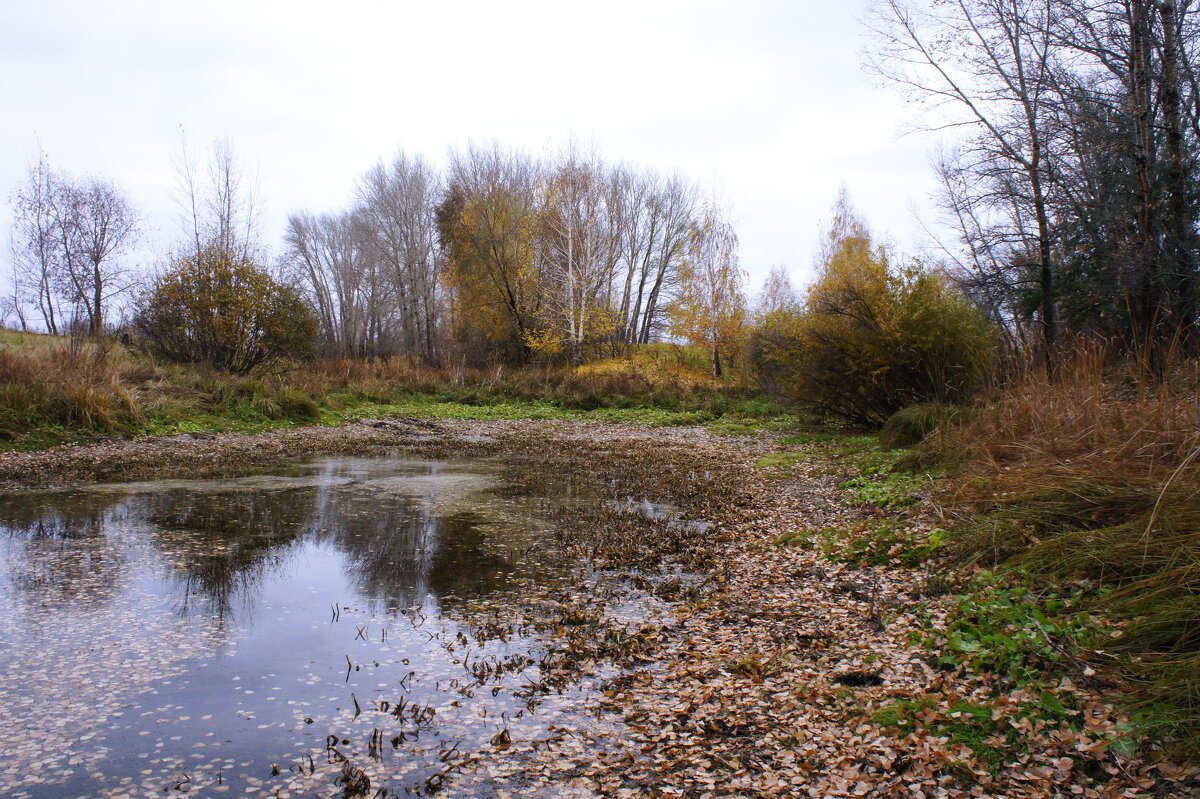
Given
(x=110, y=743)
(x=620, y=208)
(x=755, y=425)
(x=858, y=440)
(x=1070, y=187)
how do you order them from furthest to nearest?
(x=620, y=208)
(x=755, y=425)
(x=1070, y=187)
(x=858, y=440)
(x=110, y=743)

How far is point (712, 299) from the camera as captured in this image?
31594 millimetres

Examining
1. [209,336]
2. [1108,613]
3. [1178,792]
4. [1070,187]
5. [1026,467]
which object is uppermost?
[1070,187]

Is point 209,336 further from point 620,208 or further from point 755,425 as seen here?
point 620,208

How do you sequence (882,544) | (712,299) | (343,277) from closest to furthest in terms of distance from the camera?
(882,544)
(712,299)
(343,277)

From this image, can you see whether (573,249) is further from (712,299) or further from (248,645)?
(248,645)

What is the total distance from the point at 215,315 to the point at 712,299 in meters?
19.9

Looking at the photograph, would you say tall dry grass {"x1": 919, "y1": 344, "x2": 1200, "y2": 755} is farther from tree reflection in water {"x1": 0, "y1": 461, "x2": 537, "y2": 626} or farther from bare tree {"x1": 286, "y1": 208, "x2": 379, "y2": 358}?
bare tree {"x1": 286, "y1": 208, "x2": 379, "y2": 358}

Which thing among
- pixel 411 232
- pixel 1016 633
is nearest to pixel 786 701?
pixel 1016 633

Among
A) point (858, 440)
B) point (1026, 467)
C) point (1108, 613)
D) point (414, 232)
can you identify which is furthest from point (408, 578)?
point (414, 232)

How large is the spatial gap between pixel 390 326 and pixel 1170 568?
5001 centimetres

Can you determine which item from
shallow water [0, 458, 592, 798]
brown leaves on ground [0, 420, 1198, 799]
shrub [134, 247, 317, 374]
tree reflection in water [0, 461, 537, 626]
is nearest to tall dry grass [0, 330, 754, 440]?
shrub [134, 247, 317, 374]

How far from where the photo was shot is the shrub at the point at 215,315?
19.8 m

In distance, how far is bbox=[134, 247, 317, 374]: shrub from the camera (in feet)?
64.9

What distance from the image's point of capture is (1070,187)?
51.5 feet
